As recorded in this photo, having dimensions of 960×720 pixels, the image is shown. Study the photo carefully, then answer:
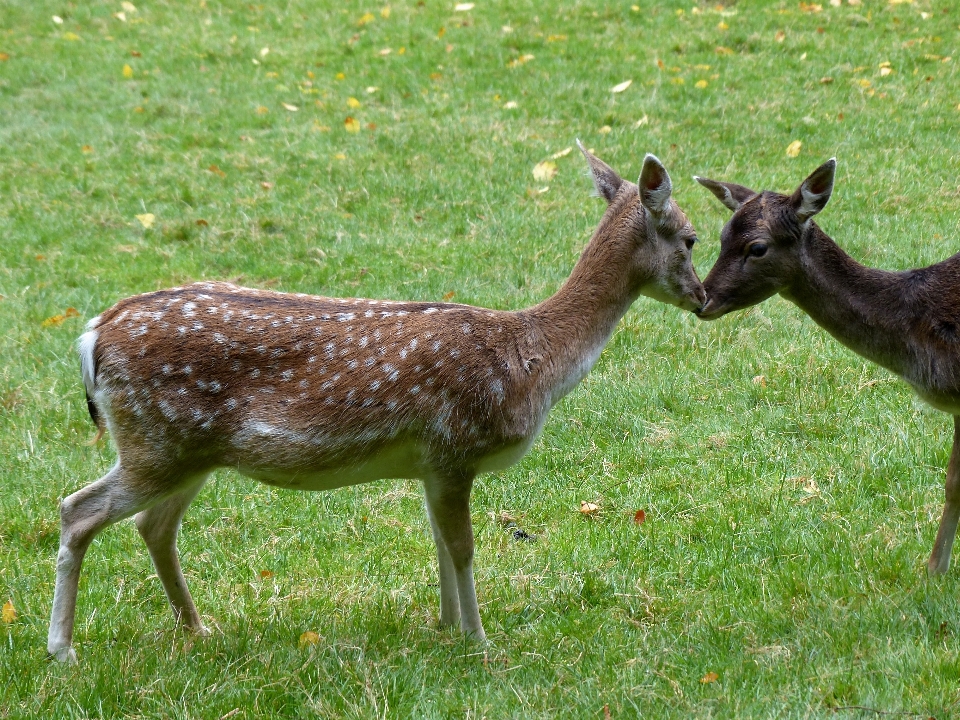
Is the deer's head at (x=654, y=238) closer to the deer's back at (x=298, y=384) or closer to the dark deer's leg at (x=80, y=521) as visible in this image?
the deer's back at (x=298, y=384)

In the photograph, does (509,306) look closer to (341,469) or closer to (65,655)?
(341,469)

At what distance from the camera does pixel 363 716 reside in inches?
159

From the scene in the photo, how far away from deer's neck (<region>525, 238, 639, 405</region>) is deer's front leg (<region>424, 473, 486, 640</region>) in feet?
1.81

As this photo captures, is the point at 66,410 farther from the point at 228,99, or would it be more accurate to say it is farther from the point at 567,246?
the point at 228,99

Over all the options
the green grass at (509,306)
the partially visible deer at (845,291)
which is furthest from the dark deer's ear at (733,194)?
the green grass at (509,306)

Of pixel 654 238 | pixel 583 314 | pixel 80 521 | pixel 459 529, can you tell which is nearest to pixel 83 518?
pixel 80 521

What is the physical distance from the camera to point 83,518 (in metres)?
4.34

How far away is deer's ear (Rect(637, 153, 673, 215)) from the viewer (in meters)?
4.84

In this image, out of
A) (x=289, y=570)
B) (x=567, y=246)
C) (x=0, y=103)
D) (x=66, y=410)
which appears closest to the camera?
(x=289, y=570)

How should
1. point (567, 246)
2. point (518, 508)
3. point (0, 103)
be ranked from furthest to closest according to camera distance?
point (0, 103) → point (567, 246) → point (518, 508)

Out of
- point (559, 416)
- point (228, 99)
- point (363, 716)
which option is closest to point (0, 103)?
point (228, 99)

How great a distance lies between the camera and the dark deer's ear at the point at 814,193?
198 inches

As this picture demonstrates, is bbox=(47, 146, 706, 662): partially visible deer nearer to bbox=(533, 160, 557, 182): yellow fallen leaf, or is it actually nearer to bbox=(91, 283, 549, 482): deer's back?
bbox=(91, 283, 549, 482): deer's back

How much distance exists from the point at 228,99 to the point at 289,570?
8824 millimetres
